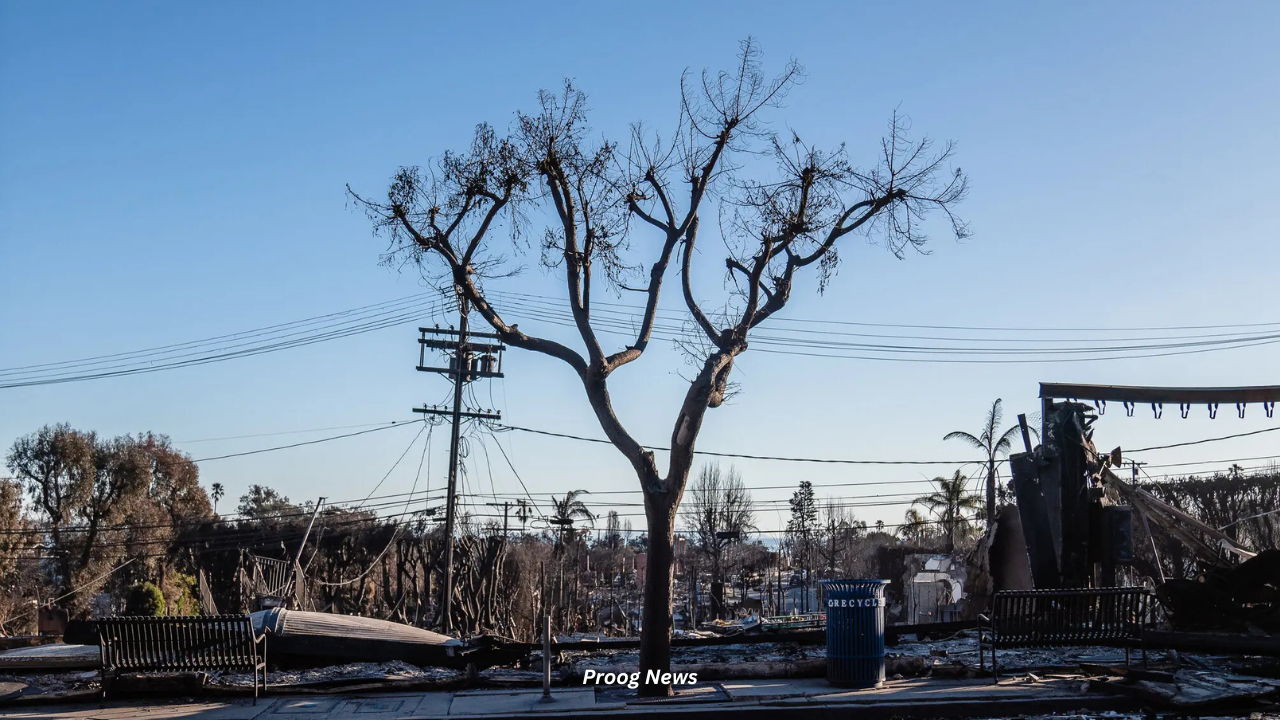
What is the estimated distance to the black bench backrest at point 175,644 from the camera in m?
11.9

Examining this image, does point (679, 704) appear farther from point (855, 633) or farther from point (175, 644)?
point (175, 644)

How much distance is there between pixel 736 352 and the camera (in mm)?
13359

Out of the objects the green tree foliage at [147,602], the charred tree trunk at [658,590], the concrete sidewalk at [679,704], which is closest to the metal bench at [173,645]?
the concrete sidewalk at [679,704]

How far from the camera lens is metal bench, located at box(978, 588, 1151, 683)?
12336 mm

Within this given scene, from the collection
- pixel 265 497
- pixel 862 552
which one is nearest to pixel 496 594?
pixel 862 552

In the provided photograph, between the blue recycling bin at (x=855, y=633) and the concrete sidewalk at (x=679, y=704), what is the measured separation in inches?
8.9

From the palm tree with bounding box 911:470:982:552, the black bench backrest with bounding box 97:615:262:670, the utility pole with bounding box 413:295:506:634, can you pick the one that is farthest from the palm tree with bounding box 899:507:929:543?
the black bench backrest with bounding box 97:615:262:670

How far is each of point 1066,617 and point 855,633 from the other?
2.96m

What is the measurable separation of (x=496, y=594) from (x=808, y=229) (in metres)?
28.8

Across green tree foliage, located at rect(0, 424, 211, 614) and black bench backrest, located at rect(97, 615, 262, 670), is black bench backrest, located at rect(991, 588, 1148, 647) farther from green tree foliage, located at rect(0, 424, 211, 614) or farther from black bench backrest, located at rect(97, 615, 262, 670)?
green tree foliage, located at rect(0, 424, 211, 614)

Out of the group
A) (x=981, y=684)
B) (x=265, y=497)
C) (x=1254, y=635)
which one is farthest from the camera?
(x=265, y=497)

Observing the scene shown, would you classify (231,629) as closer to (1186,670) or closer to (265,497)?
(1186,670)

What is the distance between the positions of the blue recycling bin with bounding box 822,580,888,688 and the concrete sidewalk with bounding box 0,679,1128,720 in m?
0.23

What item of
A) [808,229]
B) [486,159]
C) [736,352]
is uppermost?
[486,159]
